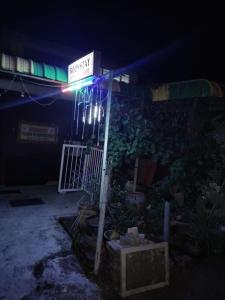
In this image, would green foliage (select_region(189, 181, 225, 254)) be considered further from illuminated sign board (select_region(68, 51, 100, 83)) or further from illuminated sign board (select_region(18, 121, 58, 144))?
illuminated sign board (select_region(18, 121, 58, 144))

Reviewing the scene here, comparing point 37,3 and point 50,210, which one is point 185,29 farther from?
point 50,210

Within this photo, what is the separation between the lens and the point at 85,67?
5746mm

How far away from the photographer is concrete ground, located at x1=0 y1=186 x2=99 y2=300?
2779 millimetres

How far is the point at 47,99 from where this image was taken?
7992 mm

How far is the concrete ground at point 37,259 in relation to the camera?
9.12 feet

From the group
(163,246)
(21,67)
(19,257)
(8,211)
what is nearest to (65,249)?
(19,257)

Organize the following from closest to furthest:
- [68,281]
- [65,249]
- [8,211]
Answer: [68,281]
[65,249]
[8,211]

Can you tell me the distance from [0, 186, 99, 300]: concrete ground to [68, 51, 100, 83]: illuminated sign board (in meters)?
3.69

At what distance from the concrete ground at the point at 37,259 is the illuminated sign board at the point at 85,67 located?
369 centimetres

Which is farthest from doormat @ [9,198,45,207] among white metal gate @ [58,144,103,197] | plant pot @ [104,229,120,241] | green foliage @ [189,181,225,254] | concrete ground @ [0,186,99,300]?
green foliage @ [189,181,225,254]

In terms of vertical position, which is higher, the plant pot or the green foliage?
the green foliage

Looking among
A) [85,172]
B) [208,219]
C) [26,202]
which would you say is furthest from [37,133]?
[208,219]

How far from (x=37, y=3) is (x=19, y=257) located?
271 inches

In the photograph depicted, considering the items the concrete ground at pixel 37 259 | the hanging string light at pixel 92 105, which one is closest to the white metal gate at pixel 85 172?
the hanging string light at pixel 92 105
